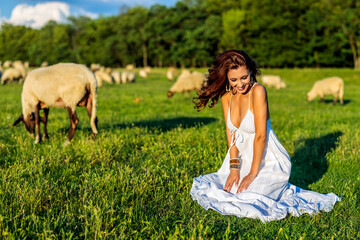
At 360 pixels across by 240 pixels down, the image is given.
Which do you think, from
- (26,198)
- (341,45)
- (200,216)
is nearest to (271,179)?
(200,216)

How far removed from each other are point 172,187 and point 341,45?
73861mm

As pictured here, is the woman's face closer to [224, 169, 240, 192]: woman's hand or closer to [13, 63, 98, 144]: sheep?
[224, 169, 240, 192]: woman's hand

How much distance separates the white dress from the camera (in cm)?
359

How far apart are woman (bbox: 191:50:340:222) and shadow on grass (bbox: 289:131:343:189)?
1.13 metres

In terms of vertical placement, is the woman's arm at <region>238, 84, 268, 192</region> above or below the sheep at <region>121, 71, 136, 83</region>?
below

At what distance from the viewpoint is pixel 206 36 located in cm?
8156

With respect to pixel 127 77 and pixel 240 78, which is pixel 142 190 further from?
pixel 127 77

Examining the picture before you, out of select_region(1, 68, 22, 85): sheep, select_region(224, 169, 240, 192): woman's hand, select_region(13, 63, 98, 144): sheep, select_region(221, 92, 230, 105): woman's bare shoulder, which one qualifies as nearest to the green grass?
select_region(224, 169, 240, 192): woman's hand

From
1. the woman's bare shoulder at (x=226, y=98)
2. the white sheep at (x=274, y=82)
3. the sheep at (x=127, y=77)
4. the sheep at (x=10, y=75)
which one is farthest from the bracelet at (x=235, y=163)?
the sheep at (x=127, y=77)

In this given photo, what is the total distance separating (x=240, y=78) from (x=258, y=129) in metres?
0.72

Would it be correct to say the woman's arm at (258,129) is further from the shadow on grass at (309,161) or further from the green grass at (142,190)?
the shadow on grass at (309,161)

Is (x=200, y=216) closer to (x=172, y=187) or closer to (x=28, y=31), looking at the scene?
(x=172, y=187)

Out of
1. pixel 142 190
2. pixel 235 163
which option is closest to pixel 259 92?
pixel 235 163

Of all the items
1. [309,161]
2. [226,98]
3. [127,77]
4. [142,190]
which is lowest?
[309,161]
